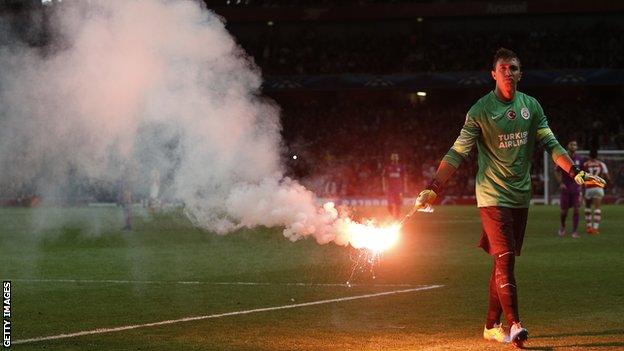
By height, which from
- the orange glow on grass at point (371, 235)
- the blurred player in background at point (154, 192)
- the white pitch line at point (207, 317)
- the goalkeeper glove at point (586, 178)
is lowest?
the white pitch line at point (207, 317)

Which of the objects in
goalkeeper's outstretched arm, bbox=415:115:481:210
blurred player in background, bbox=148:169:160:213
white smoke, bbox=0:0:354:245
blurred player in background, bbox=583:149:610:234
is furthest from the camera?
blurred player in background, bbox=148:169:160:213

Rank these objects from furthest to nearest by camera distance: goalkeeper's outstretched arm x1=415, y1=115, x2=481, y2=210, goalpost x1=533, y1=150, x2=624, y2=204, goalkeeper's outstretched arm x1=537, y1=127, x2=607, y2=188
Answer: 1. goalpost x1=533, y1=150, x2=624, y2=204
2. goalkeeper's outstretched arm x1=415, y1=115, x2=481, y2=210
3. goalkeeper's outstretched arm x1=537, y1=127, x2=607, y2=188

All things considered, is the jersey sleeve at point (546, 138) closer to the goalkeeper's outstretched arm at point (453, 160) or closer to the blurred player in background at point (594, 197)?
the goalkeeper's outstretched arm at point (453, 160)

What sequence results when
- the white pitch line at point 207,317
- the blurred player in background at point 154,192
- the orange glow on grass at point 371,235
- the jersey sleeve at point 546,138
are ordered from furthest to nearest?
the blurred player in background at point 154,192 → the orange glow on grass at point 371,235 → the white pitch line at point 207,317 → the jersey sleeve at point 546,138

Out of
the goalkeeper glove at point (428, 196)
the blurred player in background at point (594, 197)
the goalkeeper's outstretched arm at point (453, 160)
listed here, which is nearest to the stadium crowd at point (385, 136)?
the blurred player in background at point (594, 197)

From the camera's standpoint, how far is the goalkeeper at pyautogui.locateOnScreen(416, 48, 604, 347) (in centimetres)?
1017

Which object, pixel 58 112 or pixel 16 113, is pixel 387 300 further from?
pixel 16 113

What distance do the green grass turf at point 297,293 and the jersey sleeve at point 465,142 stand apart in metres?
1.66

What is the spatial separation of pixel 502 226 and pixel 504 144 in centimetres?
74

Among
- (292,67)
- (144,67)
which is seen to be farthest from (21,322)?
(292,67)

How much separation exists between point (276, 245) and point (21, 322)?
12431mm

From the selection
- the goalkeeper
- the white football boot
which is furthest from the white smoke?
the white football boot

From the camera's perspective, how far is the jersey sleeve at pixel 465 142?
10367 millimetres

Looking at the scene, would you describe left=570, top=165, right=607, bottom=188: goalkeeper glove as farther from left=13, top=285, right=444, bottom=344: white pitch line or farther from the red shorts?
left=13, top=285, right=444, bottom=344: white pitch line
